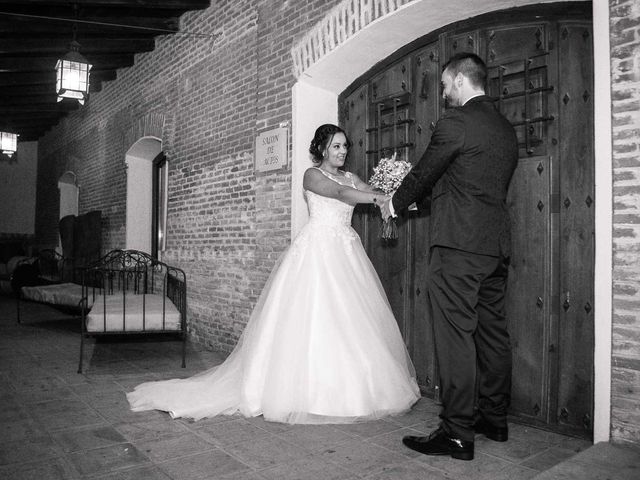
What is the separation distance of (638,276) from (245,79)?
13.5 feet

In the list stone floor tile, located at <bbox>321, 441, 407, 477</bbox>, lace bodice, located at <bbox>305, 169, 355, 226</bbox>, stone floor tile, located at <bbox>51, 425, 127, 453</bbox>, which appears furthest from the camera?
lace bodice, located at <bbox>305, 169, 355, 226</bbox>

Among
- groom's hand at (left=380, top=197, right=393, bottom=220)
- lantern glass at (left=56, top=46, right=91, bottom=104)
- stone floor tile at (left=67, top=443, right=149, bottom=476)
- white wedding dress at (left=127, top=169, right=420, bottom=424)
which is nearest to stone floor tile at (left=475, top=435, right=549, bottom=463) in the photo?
white wedding dress at (left=127, top=169, right=420, bottom=424)

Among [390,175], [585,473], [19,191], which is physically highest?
[19,191]

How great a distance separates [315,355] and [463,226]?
4.30 feet

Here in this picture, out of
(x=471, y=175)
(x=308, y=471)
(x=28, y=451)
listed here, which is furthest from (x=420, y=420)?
(x=28, y=451)

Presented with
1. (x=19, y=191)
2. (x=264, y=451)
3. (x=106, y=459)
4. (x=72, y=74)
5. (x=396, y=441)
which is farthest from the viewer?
(x=19, y=191)

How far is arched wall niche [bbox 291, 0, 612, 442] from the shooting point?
2.65 metres

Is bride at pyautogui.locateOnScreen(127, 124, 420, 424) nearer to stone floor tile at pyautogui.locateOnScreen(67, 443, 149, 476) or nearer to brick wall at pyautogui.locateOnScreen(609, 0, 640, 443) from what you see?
stone floor tile at pyautogui.locateOnScreen(67, 443, 149, 476)

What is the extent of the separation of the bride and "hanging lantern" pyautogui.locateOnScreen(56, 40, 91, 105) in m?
4.12

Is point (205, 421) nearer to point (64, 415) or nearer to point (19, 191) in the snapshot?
point (64, 415)

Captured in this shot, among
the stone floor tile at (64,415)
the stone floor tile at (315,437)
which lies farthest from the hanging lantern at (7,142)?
the stone floor tile at (315,437)

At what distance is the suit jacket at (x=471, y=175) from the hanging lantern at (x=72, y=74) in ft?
17.4

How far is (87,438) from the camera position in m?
2.96

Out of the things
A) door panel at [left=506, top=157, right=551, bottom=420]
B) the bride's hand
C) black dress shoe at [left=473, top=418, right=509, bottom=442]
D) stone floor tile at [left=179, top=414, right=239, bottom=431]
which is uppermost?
the bride's hand
